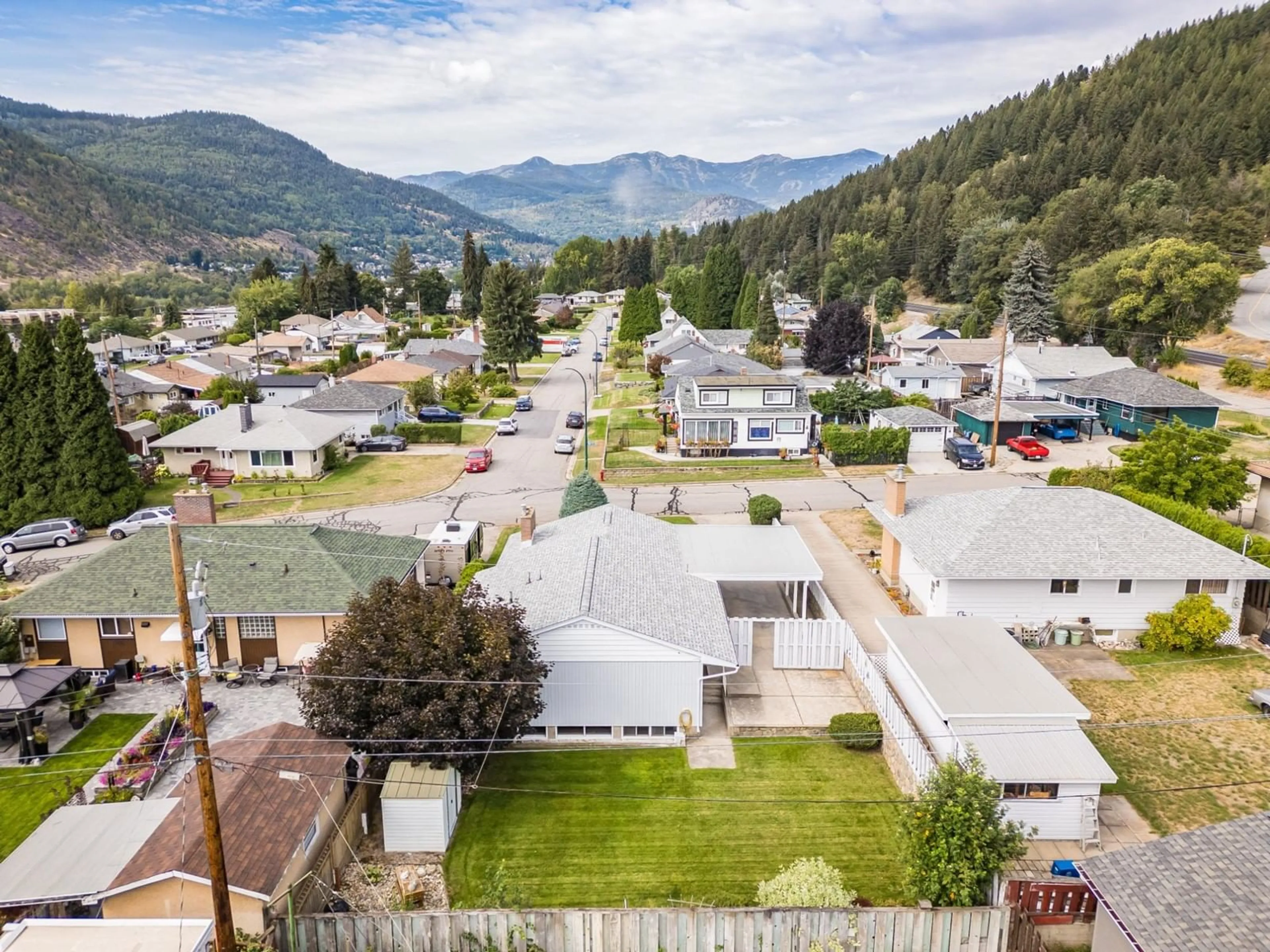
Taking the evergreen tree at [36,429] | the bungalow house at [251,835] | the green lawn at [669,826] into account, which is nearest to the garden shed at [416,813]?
the green lawn at [669,826]

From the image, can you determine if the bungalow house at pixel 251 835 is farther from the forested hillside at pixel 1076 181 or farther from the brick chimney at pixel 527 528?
the forested hillside at pixel 1076 181

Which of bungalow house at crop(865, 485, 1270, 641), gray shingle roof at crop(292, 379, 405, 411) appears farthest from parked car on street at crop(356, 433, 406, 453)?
bungalow house at crop(865, 485, 1270, 641)

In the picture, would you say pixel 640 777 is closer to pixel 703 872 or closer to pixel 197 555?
pixel 703 872

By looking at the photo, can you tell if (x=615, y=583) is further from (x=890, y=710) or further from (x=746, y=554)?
(x=890, y=710)

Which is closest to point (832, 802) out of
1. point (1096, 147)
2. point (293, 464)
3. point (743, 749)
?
point (743, 749)

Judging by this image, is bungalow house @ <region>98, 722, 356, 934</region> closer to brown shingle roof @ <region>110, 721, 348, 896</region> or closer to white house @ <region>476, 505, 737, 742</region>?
brown shingle roof @ <region>110, 721, 348, 896</region>

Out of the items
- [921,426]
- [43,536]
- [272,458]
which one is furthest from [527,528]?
[921,426]
